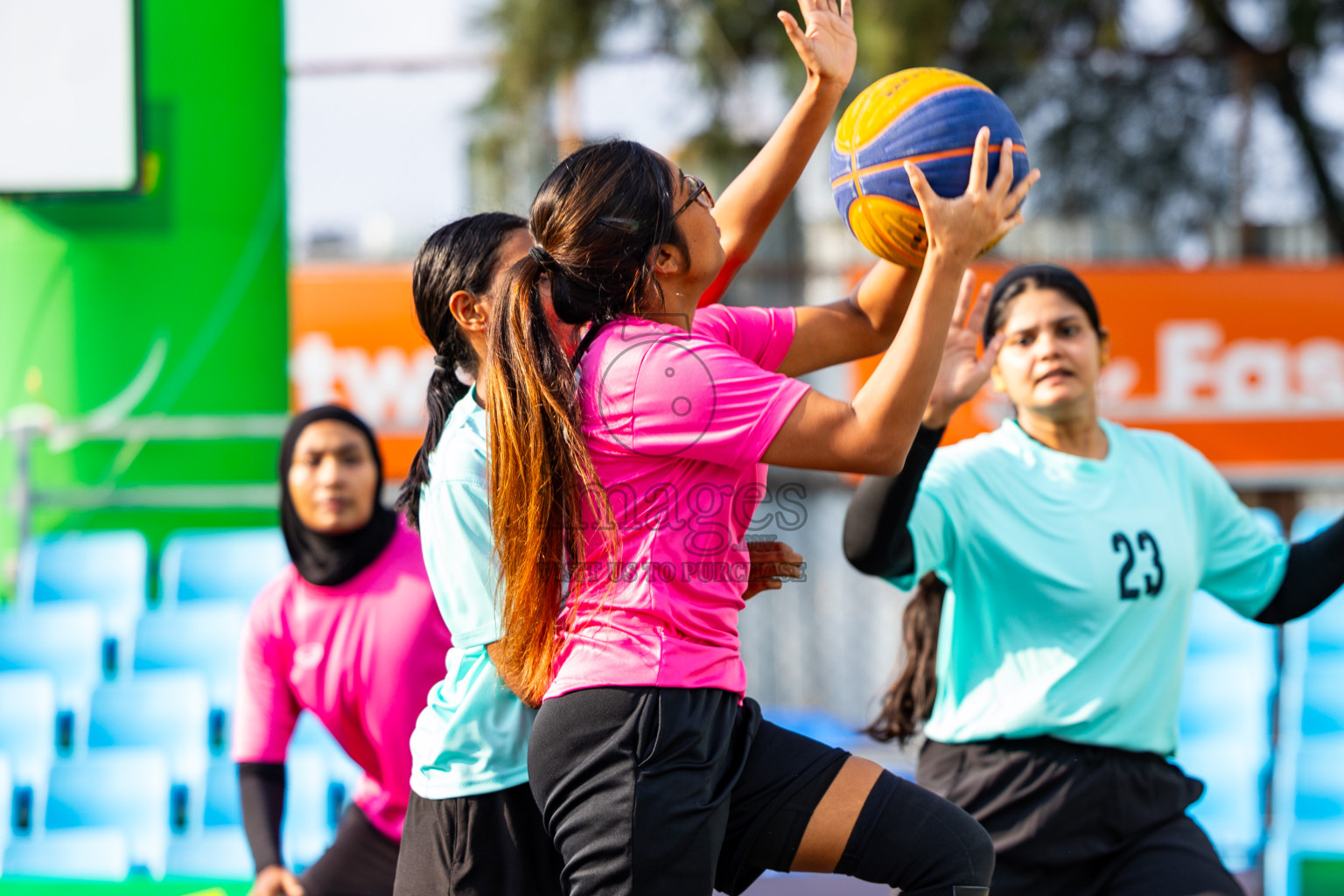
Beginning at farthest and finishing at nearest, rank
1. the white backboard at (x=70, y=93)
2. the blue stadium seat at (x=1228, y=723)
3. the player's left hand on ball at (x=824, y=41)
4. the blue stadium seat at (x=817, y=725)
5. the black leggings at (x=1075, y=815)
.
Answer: the white backboard at (x=70, y=93) → the blue stadium seat at (x=817, y=725) → the blue stadium seat at (x=1228, y=723) → the black leggings at (x=1075, y=815) → the player's left hand on ball at (x=824, y=41)

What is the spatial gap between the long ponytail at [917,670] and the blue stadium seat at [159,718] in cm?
271

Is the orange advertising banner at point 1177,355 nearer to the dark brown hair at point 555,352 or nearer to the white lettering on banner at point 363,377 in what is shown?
the white lettering on banner at point 363,377

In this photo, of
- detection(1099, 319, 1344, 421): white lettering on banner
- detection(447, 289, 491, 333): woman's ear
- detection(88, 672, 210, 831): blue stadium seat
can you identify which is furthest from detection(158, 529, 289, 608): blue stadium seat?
detection(1099, 319, 1344, 421): white lettering on banner

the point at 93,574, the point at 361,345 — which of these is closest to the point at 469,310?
the point at 93,574

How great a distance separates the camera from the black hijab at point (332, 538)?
132 inches

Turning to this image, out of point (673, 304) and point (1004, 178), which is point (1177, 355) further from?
point (673, 304)

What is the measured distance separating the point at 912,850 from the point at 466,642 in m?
0.82

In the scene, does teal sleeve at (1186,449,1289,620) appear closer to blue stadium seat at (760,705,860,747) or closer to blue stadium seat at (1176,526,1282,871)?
blue stadium seat at (1176,526,1282,871)

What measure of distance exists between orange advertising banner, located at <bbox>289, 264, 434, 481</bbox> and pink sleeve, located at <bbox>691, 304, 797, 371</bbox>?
220 inches

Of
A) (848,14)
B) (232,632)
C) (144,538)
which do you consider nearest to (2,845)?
(232,632)

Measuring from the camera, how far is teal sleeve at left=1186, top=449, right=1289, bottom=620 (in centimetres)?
302

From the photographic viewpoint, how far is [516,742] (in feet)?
7.41

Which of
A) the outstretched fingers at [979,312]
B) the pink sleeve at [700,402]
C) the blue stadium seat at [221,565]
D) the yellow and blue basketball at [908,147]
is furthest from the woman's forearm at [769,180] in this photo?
the blue stadium seat at [221,565]

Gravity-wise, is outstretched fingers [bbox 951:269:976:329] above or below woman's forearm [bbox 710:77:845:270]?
below
